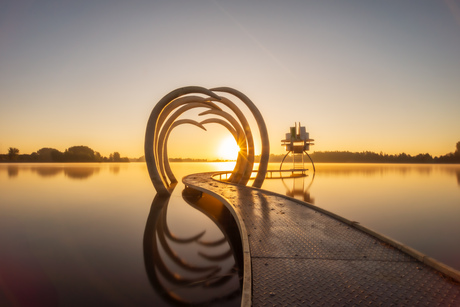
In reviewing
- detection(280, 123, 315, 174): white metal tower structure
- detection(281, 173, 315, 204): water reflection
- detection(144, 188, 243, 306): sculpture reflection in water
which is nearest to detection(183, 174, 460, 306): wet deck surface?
detection(144, 188, 243, 306): sculpture reflection in water

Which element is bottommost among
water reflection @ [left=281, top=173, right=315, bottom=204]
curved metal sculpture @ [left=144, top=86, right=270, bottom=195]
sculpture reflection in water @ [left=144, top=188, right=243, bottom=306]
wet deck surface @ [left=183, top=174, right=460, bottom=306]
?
sculpture reflection in water @ [left=144, top=188, right=243, bottom=306]

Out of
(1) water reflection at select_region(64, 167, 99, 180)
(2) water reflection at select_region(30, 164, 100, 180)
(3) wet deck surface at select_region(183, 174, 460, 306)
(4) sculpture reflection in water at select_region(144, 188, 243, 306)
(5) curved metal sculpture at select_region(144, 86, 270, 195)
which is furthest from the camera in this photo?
(2) water reflection at select_region(30, 164, 100, 180)

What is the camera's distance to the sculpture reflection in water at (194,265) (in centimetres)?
415

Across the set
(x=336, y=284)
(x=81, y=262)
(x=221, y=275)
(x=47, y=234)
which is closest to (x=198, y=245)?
(x=221, y=275)

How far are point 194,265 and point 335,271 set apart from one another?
9.72ft

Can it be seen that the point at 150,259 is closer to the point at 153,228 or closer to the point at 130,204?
the point at 153,228

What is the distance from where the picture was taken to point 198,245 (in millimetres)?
6695

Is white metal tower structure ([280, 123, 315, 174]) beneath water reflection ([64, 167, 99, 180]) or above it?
above

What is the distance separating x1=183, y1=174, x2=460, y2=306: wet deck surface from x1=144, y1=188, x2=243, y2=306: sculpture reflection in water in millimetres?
834

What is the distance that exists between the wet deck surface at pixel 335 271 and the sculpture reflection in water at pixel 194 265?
834 millimetres

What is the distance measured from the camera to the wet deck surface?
9.43 feet

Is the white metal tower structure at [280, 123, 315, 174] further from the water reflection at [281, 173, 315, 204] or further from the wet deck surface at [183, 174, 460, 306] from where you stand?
the wet deck surface at [183, 174, 460, 306]

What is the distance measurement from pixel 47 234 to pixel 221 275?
5972 millimetres

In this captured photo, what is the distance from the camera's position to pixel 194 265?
5367 mm
